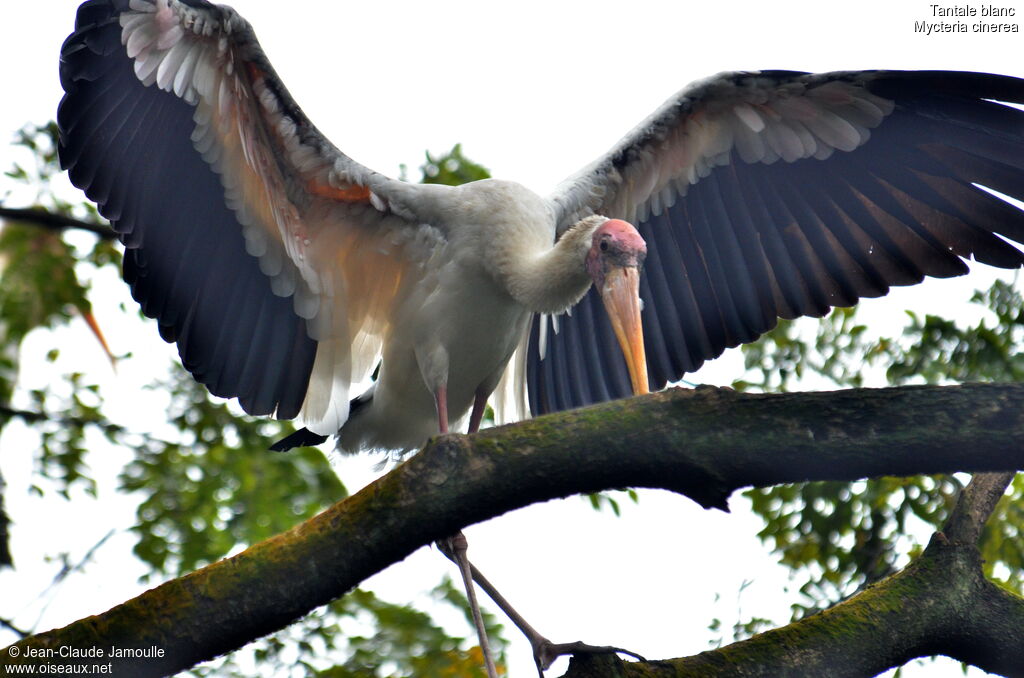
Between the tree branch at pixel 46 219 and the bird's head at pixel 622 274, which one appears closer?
the bird's head at pixel 622 274

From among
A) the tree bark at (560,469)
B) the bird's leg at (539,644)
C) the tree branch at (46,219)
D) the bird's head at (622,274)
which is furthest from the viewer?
the tree branch at (46,219)

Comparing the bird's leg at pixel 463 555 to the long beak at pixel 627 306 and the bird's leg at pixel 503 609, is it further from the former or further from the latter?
the long beak at pixel 627 306

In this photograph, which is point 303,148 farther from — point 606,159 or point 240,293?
point 606,159

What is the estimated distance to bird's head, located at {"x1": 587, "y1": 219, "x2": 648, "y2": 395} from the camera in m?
4.74

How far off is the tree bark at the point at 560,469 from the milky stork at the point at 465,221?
5.13ft

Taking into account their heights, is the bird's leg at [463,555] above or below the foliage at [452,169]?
below

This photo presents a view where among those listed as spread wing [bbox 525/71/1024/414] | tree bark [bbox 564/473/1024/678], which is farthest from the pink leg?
tree bark [bbox 564/473/1024/678]

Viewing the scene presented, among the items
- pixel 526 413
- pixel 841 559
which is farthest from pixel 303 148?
pixel 841 559

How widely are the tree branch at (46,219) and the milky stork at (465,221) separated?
2.01 meters

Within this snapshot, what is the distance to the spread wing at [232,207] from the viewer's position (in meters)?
4.45

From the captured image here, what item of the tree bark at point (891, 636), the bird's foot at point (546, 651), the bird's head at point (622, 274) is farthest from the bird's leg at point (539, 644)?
the bird's head at point (622, 274)

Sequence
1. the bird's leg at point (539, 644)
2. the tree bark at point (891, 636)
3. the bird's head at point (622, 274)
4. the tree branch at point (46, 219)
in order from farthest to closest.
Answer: the tree branch at point (46, 219) < the bird's head at point (622, 274) < the bird's leg at point (539, 644) < the tree bark at point (891, 636)

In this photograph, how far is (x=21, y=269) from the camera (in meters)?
7.36

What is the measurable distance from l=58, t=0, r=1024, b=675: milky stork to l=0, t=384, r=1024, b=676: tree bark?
1563 mm
